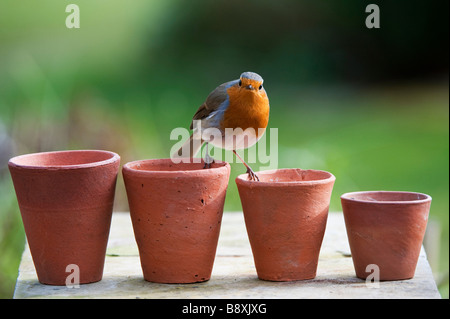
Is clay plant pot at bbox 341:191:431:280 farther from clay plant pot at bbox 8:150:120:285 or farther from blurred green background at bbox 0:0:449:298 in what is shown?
blurred green background at bbox 0:0:449:298

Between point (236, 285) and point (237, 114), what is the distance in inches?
36.3

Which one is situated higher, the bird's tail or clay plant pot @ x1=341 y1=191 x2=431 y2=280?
the bird's tail

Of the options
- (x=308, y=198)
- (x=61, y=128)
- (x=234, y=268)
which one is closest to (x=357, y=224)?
(x=308, y=198)

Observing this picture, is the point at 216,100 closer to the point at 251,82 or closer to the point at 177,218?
the point at 251,82

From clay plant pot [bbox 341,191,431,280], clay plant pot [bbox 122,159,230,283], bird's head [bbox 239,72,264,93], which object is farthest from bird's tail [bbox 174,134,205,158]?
clay plant pot [bbox 341,191,431,280]

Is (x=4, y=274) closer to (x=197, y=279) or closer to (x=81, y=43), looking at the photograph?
(x=197, y=279)

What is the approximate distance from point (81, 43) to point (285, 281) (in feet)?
16.2

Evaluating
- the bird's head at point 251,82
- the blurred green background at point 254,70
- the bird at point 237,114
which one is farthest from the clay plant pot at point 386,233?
the blurred green background at point 254,70

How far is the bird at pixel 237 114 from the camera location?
356 centimetres

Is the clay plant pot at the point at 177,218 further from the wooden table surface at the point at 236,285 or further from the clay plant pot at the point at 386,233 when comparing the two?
the clay plant pot at the point at 386,233

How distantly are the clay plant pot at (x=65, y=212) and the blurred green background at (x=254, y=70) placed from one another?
7.19ft

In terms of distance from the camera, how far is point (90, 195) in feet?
10.2

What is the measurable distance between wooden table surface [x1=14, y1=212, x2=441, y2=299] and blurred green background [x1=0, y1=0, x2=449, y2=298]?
78.4 inches

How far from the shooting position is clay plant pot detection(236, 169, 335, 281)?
3090mm
